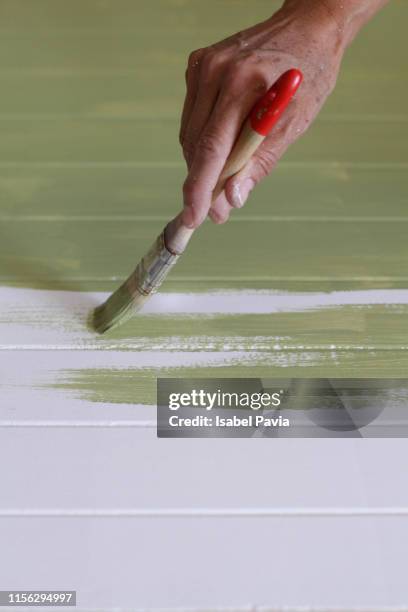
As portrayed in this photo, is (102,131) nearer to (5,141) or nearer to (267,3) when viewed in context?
(5,141)

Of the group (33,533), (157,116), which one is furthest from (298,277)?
(33,533)

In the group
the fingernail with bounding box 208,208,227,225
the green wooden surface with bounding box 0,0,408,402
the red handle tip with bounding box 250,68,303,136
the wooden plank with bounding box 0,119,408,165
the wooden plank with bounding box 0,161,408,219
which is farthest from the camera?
the wooden plank with bounding box 0,119,408,165

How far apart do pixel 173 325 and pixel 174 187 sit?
0.40m

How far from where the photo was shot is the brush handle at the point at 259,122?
1.11 meters

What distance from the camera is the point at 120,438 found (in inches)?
54.1

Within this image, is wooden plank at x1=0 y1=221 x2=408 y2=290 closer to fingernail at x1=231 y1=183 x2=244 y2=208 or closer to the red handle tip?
fingernail at x1=231 y1=183 x2=244 y2=208

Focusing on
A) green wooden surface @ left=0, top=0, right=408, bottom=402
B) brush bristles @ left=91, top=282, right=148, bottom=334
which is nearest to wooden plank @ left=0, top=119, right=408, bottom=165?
green wooden surface @ left=0, top=0, right=408, bottom=402

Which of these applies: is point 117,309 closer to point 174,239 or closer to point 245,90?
point 174,239

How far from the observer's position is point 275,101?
1.12m

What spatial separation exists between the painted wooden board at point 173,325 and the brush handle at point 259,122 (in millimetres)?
344

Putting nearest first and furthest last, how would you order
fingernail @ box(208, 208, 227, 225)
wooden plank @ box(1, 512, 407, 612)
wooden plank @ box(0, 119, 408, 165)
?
1. wooden plank @ box(1, 512, 407, 612)
2. fingernail @ box(208, 208, 227, 225)
3. wooden plank @ box(0, 119, 408, 165)

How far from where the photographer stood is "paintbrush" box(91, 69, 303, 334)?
1119 mm

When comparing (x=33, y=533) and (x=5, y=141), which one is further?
(x=5, y=141)

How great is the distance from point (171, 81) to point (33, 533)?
1.25m
